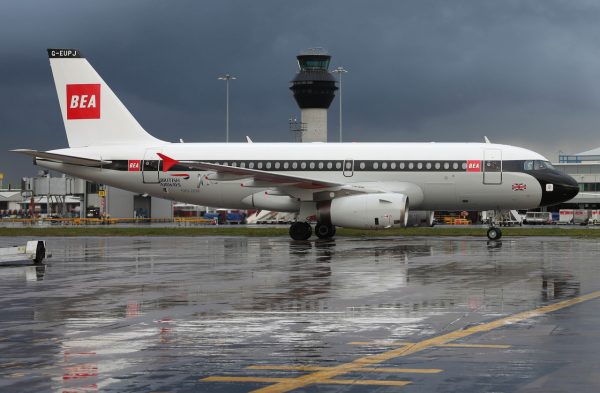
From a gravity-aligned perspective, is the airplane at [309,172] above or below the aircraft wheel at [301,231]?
above

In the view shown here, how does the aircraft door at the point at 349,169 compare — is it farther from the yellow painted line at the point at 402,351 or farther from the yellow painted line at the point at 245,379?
the yellow painted line at the point at 245,379

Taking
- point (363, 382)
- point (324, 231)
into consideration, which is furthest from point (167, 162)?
point (363, 382)

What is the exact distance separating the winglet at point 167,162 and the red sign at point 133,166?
1381 mm

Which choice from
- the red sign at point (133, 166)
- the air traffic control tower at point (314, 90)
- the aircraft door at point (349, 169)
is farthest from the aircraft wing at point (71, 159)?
the air traffic control tower at point (314, 90)

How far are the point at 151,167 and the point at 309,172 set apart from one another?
757 cm

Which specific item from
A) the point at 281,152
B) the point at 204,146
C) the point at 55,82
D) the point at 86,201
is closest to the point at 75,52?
the point at 55,82

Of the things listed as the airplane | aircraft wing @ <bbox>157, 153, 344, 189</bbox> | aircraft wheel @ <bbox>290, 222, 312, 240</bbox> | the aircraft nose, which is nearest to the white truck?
aircraft wing @ <bbox>157, 153, 344, 189</bbox>

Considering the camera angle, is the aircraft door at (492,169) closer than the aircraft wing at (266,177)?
No

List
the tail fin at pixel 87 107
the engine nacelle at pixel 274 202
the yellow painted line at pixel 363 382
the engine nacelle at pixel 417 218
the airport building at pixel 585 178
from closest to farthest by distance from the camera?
the yellow painted line at pixel 363 382 < the engine nacelle at pixel 274 202 < the tail fin at pixel 87 107 < the engine nacelle at pixel 417 218 < the airport building at pixel 585 178

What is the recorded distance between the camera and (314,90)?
404 ft

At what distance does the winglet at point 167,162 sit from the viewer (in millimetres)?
39656

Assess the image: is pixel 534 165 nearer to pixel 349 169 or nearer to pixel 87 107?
pixel 349 169

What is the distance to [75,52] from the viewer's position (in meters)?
44.8

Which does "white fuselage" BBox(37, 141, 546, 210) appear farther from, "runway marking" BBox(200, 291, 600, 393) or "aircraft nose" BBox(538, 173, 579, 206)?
"runway marking" BBox(200, 291, 600, 393)
